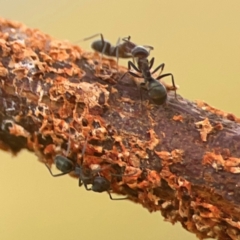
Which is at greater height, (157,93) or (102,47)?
(102,47)

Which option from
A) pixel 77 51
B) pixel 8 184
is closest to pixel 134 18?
pixel 8 184

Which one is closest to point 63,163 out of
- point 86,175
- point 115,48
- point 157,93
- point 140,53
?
point 86,175

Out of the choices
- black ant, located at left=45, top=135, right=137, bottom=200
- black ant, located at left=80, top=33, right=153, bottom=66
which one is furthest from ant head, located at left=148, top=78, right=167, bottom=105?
black ant, located at left=80, top=33, right=153, bottom=66

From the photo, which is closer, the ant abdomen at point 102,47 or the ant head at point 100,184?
the ant head at point 100,184

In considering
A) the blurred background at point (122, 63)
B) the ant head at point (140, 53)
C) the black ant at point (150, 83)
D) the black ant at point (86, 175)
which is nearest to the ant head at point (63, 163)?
the black ant at point (86, 175)

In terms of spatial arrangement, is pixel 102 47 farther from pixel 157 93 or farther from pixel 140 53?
pixel 157 93

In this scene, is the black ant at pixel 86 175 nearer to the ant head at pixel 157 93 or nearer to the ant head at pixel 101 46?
the ant head at pixel 157 93

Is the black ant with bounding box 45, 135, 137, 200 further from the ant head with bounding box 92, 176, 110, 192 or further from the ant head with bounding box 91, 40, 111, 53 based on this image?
the ant head with bounding box 91, 40, 111, 53
